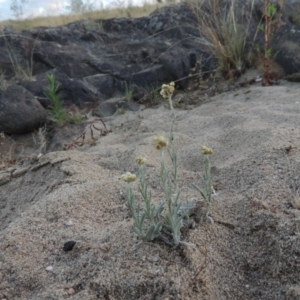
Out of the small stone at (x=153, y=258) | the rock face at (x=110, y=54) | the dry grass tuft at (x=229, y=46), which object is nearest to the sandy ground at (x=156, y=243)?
the small stone at (x=153, y=258)

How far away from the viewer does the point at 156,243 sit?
154cm

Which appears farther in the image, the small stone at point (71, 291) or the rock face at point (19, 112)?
the rock face at point (19, 112)

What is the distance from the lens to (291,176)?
196 cm

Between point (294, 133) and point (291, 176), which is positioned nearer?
point (291, 176)

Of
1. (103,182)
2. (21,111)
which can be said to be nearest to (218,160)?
(103,182)

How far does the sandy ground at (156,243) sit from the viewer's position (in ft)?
4.68

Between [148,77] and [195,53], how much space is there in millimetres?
636

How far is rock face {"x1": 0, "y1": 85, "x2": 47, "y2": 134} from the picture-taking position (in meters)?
4.36

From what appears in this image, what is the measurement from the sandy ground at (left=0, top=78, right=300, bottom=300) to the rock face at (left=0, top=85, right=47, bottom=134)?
62.2 inches

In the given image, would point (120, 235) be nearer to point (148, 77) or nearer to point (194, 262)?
point (194, 262)

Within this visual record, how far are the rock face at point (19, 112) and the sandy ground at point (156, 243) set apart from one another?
5.18 ft

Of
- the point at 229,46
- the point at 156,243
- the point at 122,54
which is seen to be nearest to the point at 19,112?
the point at 122,54

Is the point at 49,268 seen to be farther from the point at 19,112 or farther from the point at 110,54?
the point at 110,54

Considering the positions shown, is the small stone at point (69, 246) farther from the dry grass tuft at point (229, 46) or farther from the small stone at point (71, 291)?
the dry grass tuft at point (229, 46)
